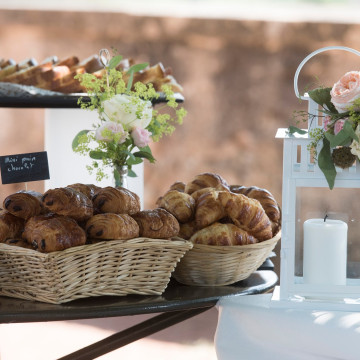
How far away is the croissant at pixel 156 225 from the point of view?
150 cm

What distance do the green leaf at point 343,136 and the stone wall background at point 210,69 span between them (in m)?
3.30

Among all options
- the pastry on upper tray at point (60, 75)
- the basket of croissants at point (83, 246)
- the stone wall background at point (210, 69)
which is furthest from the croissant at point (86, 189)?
the stone wall background at point (210, 69)

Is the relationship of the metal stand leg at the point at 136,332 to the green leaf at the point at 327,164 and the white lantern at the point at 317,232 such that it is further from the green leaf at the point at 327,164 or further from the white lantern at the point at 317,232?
the green leaf at the point at 327,164

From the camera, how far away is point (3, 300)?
1.46 metres

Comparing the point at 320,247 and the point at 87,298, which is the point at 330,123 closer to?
the point at 320,247

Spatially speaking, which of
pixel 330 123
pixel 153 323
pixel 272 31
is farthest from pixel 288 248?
pixel 272 31

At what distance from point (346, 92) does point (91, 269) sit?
64cm

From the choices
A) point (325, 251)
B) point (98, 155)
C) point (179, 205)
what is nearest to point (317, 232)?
point (325, 251)

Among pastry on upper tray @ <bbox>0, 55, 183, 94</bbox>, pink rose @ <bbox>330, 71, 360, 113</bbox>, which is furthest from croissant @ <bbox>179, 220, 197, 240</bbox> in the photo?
pastry on upper tray @ <bbox>0, 55, 183, 94</bbox>

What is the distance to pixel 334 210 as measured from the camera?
4.84 feet

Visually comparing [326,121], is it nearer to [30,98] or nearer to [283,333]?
[283,333]

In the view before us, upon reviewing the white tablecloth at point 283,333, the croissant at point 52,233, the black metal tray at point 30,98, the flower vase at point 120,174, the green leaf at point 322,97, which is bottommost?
the white tablecloth at point 283,333

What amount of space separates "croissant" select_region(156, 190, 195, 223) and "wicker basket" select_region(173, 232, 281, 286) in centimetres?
11

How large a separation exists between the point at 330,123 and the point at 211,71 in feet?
11.2
